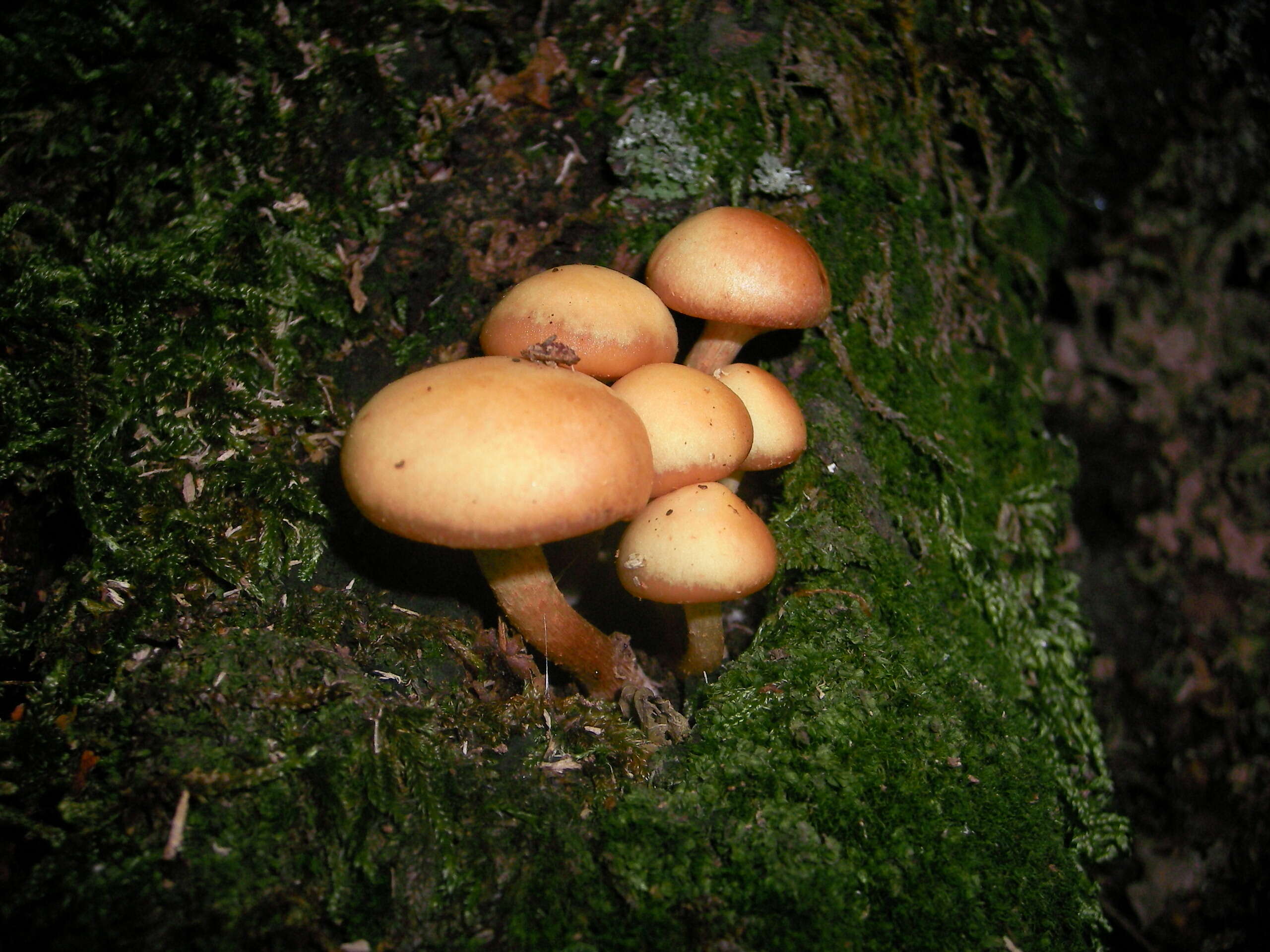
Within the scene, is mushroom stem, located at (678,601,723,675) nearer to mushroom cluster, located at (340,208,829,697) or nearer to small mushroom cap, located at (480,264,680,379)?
mushroom cluster, located at (340,208,829,697)

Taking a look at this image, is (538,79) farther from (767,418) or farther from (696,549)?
(696,549)

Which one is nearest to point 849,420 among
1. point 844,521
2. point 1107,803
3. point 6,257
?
point 844,521

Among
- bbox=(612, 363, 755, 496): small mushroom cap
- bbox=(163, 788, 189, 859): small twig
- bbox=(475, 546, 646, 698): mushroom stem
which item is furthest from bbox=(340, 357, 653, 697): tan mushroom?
bbox=(163, 788, 189, 859): small twig

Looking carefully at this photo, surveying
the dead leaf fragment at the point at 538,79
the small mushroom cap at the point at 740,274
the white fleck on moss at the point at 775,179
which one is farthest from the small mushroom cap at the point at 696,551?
the dead leaf fragment at the point at 538,79

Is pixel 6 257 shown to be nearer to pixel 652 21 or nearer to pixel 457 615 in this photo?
pixel 457 615

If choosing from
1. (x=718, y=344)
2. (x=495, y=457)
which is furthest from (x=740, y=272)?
(x=495, y=457)
